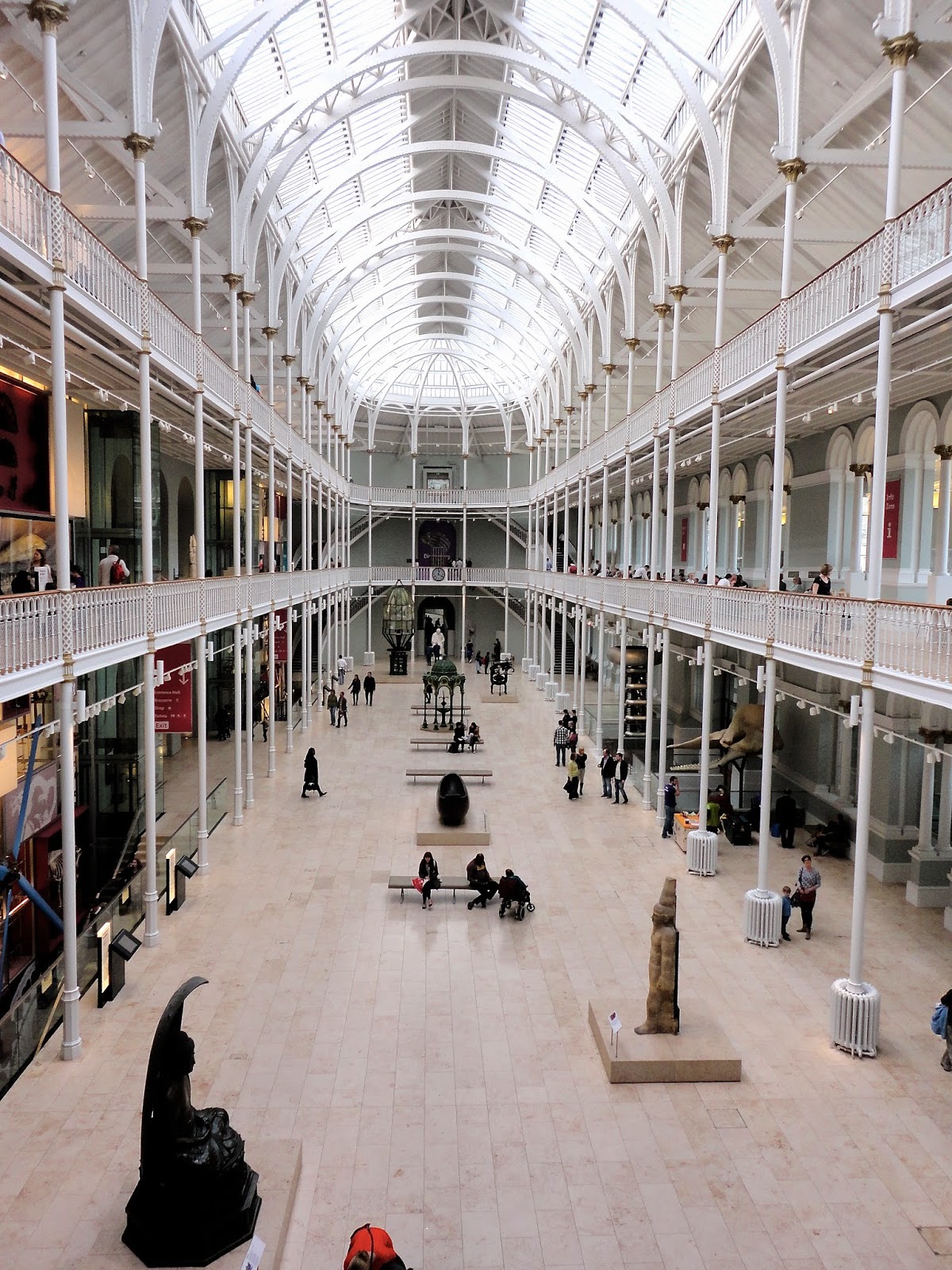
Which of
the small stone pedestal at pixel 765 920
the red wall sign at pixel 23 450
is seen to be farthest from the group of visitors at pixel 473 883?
the red wall sign at pixel 23 450

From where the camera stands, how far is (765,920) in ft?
40.9

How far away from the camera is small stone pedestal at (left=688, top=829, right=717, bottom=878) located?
1545 centimetres

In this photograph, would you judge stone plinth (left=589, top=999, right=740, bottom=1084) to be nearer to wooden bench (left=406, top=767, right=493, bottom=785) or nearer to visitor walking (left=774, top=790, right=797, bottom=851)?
visitor walking (left=774, top=790, right=797, bottom=851)

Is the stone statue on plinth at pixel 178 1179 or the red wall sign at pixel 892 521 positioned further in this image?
the red wall sign at pixel 892 521

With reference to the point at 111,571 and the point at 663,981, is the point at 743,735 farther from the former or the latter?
the point at 111,571

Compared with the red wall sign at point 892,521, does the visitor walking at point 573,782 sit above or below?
below

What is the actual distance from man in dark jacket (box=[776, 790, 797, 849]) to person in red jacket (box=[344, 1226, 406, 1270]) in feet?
44.5

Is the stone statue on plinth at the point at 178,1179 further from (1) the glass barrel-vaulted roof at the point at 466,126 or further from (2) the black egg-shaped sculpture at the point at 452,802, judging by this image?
(1) the glass barrel-vaulted roof at the point at 466,126

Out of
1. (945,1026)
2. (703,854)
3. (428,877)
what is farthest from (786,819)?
(945,1026)

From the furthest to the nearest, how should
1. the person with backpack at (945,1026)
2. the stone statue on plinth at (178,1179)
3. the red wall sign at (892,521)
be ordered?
the red wall sign at (892,521), the person with backpack at (945,1026), the stone statue on plinth at (178,1179)

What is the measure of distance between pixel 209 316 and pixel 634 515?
65.7 ft

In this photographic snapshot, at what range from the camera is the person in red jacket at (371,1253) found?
5309 millimetres

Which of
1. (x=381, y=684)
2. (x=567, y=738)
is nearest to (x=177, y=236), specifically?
(x=567, y=738)

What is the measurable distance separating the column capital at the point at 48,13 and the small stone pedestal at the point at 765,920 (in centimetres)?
1300
